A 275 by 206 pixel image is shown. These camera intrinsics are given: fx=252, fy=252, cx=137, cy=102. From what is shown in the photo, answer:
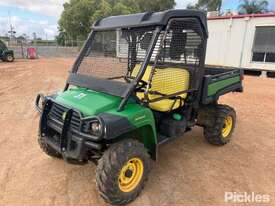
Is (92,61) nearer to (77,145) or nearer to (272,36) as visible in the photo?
(77,145)

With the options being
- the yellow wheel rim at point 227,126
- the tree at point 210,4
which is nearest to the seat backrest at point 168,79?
the yellow wheel rim at point 227,126

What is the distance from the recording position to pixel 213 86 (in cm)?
398

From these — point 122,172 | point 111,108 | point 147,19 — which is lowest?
point 122,172

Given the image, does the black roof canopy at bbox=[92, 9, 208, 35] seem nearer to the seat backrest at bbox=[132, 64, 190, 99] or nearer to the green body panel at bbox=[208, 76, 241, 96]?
the seat backrest at bbox=[132, 64, 190, 99]

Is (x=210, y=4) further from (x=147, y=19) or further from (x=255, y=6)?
(x=147, y=19)

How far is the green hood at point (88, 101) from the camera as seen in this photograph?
281 cm

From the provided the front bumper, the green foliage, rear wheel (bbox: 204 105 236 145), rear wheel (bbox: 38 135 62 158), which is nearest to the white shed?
rear wheel (bbox: 204 105 236 145)

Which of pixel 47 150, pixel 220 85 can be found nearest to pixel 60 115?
pixel 47 150

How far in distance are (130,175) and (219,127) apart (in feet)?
6.60

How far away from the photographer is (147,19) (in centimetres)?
305

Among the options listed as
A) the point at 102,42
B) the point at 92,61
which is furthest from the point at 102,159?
the point at 102,42

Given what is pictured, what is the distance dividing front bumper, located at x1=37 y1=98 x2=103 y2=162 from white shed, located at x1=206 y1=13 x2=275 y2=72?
44.3ft

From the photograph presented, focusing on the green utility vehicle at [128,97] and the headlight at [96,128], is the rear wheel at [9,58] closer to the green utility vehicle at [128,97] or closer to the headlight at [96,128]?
the green utility vehicle at [128,97]

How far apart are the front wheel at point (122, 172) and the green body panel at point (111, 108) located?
0.24 metres
